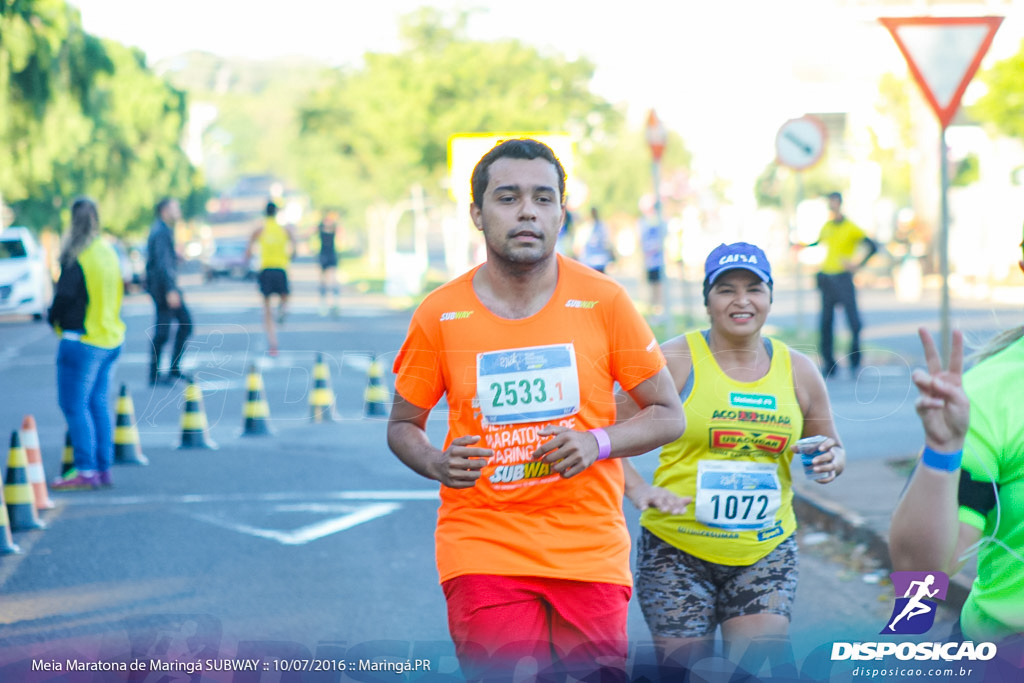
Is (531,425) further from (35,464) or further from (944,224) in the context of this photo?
(35,464)

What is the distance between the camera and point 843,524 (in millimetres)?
8047

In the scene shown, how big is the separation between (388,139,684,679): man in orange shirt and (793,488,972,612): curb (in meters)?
3.25

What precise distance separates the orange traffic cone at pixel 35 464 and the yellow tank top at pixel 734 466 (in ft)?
18.5

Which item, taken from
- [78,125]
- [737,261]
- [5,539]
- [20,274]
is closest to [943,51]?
[737,261]

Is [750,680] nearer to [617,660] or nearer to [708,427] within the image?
[617,660]

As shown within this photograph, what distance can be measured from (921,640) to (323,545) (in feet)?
17.2

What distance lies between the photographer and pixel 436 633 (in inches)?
245

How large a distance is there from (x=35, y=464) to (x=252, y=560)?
84.3 inches

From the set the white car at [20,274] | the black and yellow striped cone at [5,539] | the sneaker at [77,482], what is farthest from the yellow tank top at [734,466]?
the white car at [20,274]

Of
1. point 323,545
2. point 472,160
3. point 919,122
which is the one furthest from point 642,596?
point 919,122

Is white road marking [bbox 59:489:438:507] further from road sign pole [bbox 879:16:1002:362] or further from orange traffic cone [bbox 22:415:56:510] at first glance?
road sign pole [bbox 879:16:1002:362]

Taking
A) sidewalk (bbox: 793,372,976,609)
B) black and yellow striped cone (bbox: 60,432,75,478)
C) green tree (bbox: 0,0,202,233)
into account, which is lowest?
sidewalk (bbox: 793,372,976,609)

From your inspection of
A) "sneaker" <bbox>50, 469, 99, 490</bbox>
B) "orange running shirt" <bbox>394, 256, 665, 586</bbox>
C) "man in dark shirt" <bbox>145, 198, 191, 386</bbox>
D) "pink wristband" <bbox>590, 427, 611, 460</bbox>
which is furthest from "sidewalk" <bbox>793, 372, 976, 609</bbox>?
"man in dark shirt" <bbox>145, 198, 191, 386</bbox>

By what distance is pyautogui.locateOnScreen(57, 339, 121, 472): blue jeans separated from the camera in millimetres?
9148
